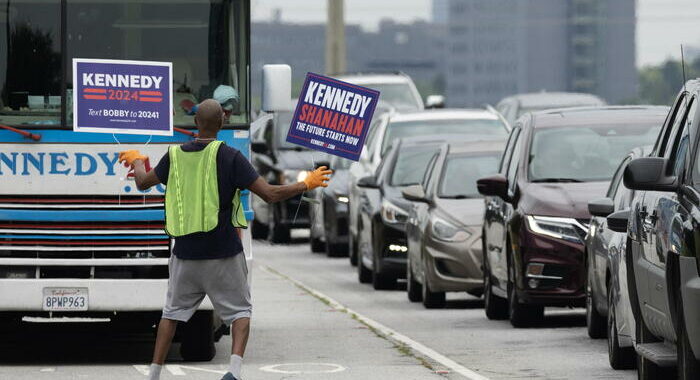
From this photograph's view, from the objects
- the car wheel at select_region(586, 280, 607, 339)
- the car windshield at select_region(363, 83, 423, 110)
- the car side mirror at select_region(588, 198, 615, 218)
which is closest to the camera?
the car side mirror at select_region(588, 198, 615, 218)

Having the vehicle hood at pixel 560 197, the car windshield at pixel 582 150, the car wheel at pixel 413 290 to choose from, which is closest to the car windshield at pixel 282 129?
the car wheel at pixel 413 290

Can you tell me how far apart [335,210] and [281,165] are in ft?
14.2

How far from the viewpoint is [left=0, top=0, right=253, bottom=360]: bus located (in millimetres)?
14273

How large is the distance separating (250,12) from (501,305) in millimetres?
5187

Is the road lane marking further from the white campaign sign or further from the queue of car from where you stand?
the white campaign sign

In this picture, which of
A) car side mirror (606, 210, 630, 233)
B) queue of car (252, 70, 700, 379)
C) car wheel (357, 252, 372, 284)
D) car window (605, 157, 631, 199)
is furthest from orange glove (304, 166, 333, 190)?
car wheel (357, 252, 372, 284)

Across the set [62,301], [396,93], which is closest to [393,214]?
[62,301]

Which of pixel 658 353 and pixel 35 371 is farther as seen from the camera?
pixel 35 371

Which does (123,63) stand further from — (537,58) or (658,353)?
(537,58)

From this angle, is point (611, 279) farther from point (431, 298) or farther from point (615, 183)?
point (431, 298)

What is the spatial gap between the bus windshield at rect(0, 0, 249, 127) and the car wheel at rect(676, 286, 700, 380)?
5.02 meters

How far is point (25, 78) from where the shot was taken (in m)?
14.5

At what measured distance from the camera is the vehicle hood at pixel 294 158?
34.0m

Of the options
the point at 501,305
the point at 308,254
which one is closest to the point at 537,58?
the point at 308,254
